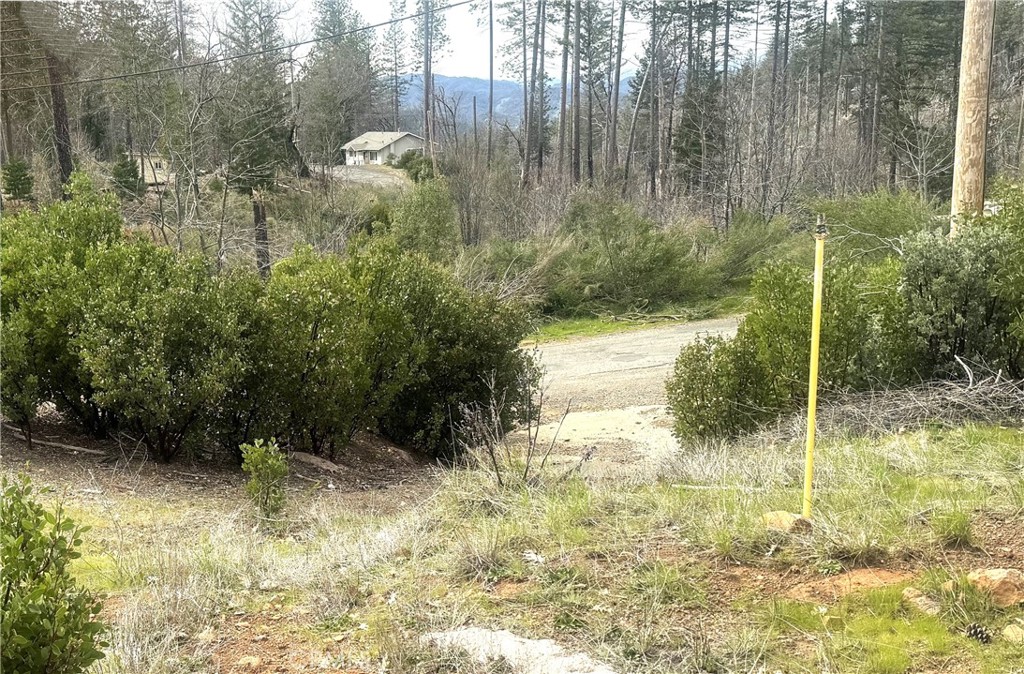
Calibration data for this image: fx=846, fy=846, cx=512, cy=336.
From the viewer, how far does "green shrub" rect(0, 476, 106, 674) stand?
228 centimetres

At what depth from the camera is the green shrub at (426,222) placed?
2419cm

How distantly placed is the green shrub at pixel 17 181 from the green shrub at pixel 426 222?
495 inches

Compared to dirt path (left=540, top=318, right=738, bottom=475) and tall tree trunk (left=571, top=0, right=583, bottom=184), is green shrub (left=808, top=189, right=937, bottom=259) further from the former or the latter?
tall tree trunk (left=571, top=0, right=583, bottom=184)

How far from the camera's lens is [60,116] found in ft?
71.9

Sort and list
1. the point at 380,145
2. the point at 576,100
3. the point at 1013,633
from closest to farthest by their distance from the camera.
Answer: the point at 1013,633 → the point at 576,100 → the point at 380,145

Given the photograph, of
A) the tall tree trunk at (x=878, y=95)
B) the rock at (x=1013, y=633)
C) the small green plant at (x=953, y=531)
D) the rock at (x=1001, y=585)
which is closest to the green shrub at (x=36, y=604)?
the rock at (x=1013, y=633)

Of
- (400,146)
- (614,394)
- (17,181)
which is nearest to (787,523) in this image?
(614,394)

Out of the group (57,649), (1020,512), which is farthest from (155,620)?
(1020,512)

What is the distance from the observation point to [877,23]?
39.6 metres

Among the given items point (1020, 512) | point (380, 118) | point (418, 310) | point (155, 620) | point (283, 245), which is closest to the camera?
A: point (155, 620)

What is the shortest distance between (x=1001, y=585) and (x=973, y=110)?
21.3 ft

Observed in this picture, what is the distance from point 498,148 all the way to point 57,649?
4051cm

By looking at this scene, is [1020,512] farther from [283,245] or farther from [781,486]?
[283,245]

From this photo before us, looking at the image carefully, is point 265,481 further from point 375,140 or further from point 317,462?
point 375,140
